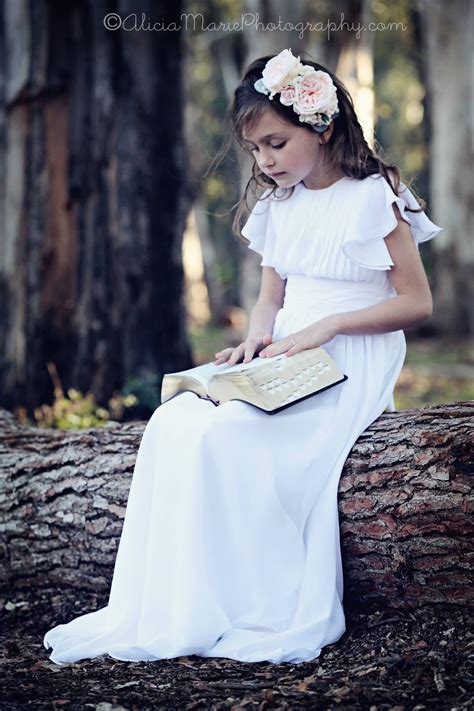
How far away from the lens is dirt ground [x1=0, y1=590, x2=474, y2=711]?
110 inches

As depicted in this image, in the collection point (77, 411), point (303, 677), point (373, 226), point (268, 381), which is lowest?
point (303, 677)

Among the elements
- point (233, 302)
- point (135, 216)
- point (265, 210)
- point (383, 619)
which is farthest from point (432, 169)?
point (383, 619)

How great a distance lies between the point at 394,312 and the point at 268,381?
0.59 m

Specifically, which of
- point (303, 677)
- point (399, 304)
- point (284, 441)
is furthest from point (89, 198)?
point (303, 677)

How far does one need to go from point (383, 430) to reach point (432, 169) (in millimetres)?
11537

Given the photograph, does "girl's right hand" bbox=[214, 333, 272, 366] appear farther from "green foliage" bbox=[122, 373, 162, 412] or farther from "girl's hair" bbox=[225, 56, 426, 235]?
"green foliage" bbox=[122, 373, 162, 412]

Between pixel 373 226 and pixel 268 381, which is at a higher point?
pixel 373 226

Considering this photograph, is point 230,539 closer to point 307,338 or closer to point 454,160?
point 307,338

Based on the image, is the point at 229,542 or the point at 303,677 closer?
the point at 303,677

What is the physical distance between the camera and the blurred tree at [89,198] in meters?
6.93

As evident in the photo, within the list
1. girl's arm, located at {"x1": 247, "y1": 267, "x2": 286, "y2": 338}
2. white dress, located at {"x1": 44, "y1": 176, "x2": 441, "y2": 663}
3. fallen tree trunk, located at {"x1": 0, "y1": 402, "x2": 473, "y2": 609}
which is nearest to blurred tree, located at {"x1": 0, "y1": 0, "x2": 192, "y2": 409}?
girl's arm, located at {"x1": 247, "y1": 267, "x2": 286, "y2": 338}

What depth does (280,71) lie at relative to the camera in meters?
3.59

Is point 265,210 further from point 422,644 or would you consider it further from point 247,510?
point 422,644

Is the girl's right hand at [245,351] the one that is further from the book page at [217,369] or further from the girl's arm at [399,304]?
the girl's arm at [399,304]
